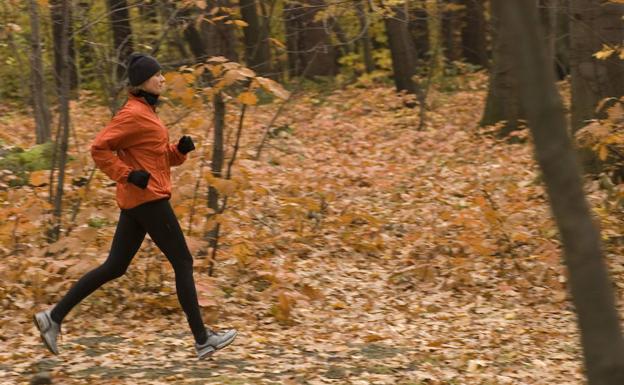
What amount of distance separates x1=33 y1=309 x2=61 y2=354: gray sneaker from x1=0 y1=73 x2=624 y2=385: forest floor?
149 millimetres

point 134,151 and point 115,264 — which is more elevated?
point 134,151

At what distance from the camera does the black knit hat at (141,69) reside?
20.4 ft

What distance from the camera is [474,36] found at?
26.0 meters

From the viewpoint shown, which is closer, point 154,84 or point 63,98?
point 154,84

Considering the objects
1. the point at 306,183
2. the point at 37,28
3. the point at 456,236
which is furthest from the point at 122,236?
the point at 306,183

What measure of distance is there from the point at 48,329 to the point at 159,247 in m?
0.96

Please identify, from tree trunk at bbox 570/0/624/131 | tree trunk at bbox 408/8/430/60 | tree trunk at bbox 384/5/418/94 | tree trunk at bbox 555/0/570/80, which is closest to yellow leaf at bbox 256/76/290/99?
tree trunk at bbox 570/0/624/131

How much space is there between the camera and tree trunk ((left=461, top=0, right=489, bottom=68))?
25203mm

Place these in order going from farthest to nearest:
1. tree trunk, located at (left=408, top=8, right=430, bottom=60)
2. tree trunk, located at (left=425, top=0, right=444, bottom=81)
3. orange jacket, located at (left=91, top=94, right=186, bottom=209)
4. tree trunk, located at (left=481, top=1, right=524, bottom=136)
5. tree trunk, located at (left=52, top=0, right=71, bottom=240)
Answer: tree trunk, located at (left=408, top=8, right=430, bottom=60)
tree trunk, located at (left=425, top=0, right=444, bottom=81)
tree trunk, located at (left=481, top=1, right=524, bottom=136)
tree trunk, located at (left=52, top=0, right=71, bottom=240)
orange jacket, located at (left=91, top=94, right=186, bottom=209)

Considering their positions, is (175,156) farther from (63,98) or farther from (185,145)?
(63,98)

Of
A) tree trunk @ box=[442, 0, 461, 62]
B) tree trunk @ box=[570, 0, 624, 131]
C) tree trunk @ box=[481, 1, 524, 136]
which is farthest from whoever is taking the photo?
tree trunk @ box=[442, 0, 461, 62]

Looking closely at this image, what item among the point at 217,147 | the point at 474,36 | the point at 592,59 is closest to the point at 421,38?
the point at 474,36

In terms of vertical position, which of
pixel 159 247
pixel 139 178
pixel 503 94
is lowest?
pixel 159 247

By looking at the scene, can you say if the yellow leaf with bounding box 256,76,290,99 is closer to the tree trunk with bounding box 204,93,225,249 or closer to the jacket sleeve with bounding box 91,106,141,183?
the jacket sleeve with bounding box 91,106,141,183
